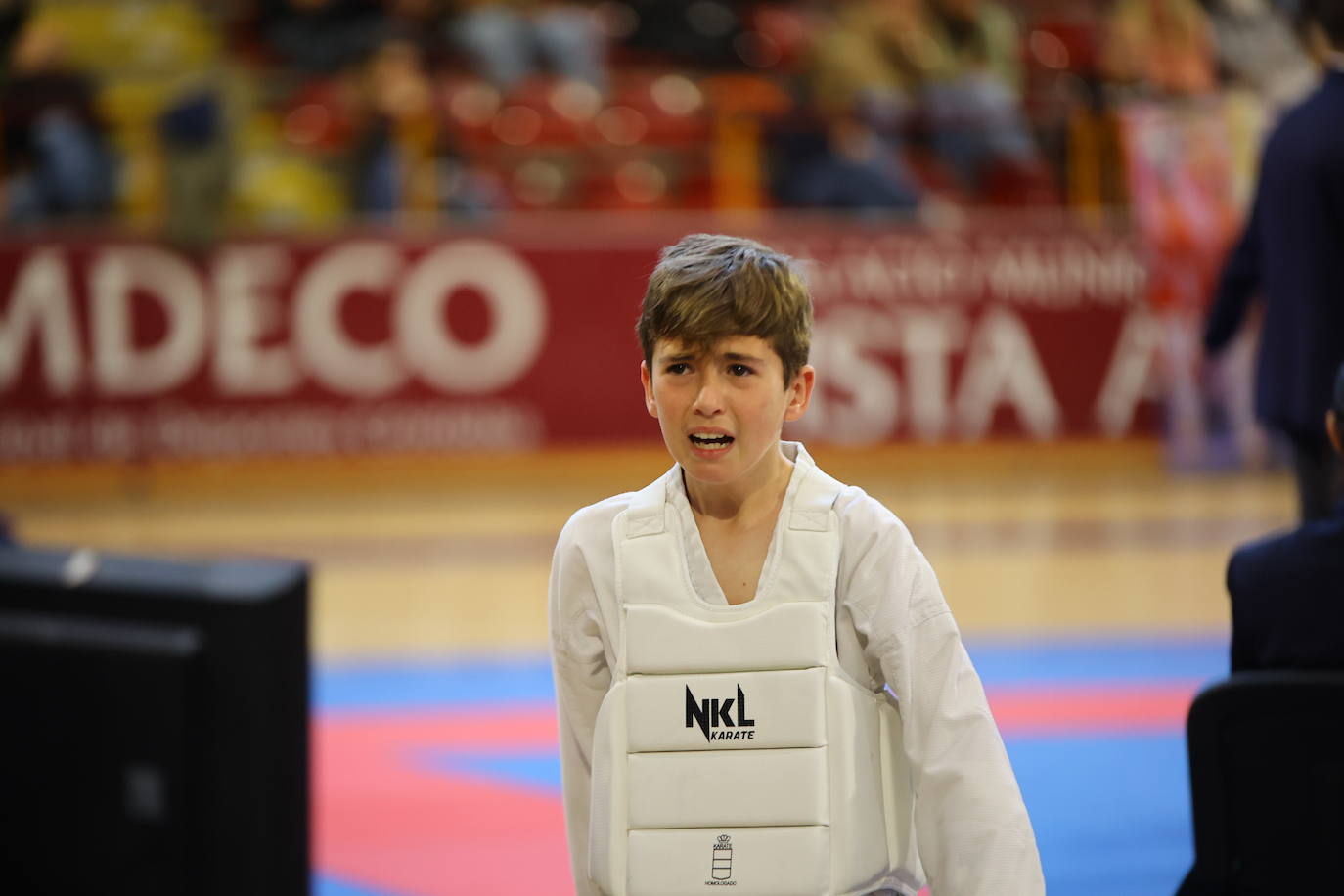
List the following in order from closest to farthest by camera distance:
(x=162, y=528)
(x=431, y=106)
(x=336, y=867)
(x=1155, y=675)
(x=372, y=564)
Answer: (x=336, y=867) → (x=1155, y=675) → (x=372, y=564) → (x=162, y=528) → (x=431, y=106)

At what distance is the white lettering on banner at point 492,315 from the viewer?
1095cm

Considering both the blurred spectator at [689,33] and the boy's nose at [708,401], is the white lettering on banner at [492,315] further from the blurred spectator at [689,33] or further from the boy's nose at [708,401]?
the boy's nose at [708,401]

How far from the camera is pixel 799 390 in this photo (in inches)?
93.4

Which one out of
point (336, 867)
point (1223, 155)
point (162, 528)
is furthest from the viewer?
point (1223, 155)

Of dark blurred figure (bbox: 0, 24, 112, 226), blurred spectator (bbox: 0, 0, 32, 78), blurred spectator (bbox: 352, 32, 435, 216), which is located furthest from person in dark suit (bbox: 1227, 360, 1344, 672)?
dark blurred figure (bbox: 0, 24, 112, 226)

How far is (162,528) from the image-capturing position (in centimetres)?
966

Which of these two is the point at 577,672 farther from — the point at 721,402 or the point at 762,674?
the point at 721,402

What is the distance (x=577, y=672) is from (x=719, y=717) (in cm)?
23

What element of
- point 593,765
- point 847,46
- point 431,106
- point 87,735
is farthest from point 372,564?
point 87,735

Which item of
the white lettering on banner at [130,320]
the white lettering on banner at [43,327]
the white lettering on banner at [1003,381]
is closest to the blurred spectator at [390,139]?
the white lettering on banner at [130,320]

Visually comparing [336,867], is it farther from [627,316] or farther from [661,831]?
[627,316]

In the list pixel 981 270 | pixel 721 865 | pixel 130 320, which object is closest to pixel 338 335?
pixel 130 320

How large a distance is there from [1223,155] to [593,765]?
943 centimetres

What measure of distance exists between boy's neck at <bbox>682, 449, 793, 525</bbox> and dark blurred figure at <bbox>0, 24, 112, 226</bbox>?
9.66 m
